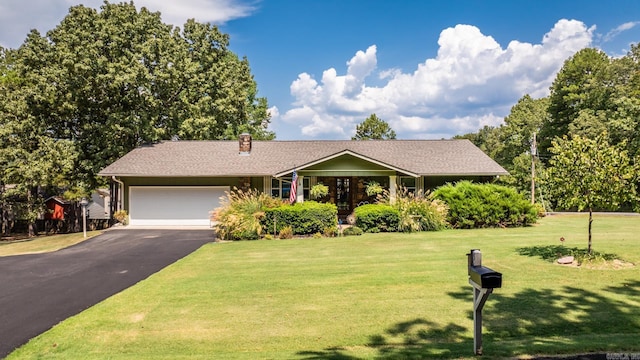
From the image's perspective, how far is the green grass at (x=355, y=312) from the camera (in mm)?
5121

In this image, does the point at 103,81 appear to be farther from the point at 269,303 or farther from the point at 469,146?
the point at 469,146

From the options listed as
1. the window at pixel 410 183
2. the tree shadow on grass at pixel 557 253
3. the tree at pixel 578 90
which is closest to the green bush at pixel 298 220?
the window at pixel 410 183

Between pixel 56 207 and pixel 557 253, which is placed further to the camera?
pixel 56 207

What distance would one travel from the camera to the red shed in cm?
2484

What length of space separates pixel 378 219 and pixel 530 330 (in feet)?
38.7

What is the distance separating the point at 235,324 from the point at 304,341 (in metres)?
1.43

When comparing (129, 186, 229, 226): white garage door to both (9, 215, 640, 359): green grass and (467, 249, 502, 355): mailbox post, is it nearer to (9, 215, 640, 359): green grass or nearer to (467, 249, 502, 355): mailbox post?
(9, 215, 640, 359): green grass

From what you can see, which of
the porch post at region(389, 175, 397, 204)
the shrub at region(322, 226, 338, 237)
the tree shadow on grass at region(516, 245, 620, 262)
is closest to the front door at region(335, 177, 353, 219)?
the porch post at region(389, 175, 397, 204)

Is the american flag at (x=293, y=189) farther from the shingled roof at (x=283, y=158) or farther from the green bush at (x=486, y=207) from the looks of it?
the green bush at (x=486, y=207)

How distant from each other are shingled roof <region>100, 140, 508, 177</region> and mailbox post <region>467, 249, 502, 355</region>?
15446mm

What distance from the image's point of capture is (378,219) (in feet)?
56.6

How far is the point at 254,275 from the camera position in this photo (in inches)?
380

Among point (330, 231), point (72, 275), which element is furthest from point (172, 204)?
point (72, 275)

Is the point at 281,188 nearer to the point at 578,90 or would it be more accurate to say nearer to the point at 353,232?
the point at 353,232
